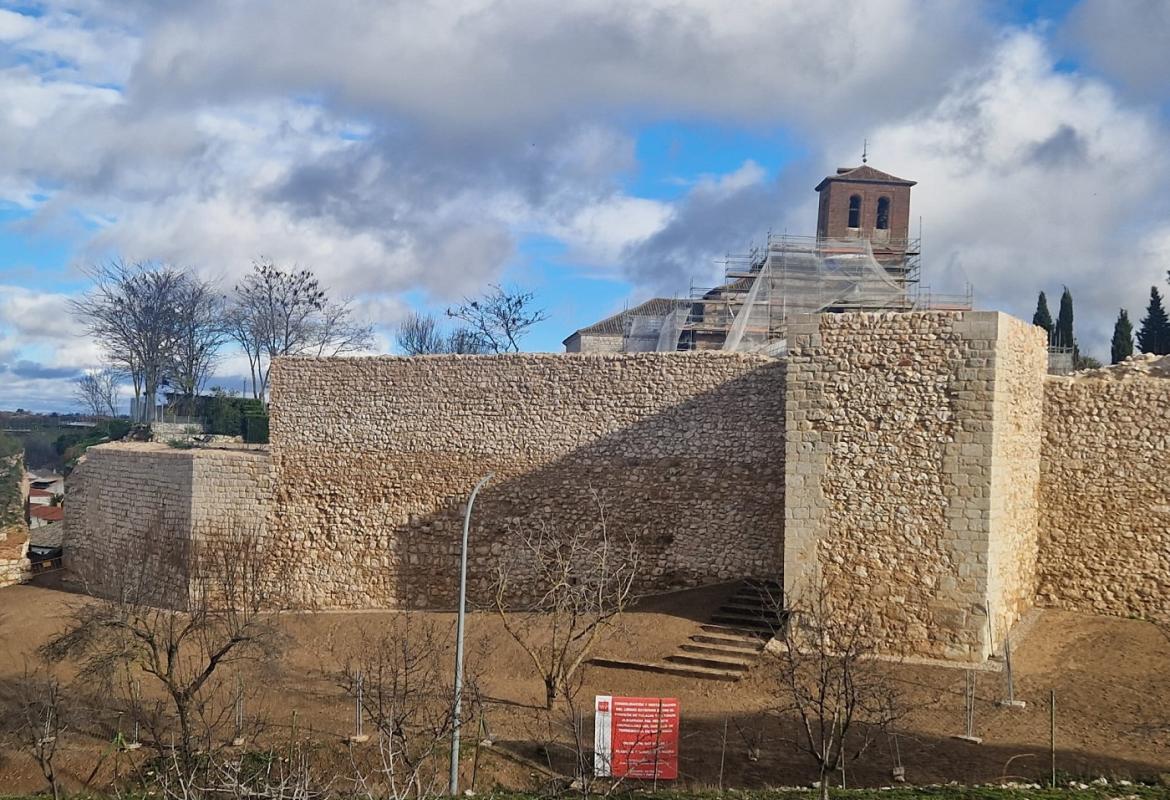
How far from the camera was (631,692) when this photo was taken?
1349 centimetres

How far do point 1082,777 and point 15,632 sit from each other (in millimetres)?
17631

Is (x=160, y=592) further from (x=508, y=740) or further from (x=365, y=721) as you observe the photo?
(x=508, y=740)

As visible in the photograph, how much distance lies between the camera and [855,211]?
42.2m

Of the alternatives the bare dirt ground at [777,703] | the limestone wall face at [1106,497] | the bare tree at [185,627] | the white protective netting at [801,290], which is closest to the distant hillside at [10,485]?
the bare tree at [185,627]

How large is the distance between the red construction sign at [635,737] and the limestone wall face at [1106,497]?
7589 millimetres

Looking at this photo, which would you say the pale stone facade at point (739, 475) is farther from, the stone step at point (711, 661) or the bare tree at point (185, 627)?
the stone step at point (711, 661)

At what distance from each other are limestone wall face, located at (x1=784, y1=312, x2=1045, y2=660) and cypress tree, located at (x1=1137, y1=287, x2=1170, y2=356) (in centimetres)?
2628

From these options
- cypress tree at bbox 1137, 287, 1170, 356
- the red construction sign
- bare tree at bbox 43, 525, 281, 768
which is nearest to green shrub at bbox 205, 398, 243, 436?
bare tree at bbox 43, 525, 281, 768

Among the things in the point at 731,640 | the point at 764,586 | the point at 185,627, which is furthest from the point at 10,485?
the point at 731,640

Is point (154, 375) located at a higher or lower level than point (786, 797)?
higher

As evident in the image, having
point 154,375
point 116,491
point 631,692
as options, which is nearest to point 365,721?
point 631,692

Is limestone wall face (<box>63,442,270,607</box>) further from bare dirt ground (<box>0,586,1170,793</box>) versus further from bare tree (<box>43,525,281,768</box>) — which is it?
bare dirt ground (<box>0,586,1170,793</box>)

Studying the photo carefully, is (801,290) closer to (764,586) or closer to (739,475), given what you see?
(739,475)

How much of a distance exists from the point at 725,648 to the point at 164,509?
11.6m
